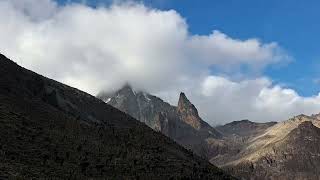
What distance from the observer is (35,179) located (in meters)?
170

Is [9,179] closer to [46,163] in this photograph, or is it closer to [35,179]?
[35,179]

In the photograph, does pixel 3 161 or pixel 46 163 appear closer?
pixel 3 161

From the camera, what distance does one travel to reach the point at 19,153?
19725cm

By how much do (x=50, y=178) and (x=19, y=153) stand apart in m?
24.1

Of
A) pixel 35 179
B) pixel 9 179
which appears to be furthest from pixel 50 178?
pixel 9 179

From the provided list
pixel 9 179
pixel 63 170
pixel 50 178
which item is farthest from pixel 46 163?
pixel 9 179

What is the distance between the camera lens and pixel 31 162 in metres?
193

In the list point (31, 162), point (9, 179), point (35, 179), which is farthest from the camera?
point (31, 162)

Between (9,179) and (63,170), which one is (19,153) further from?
(9,179)

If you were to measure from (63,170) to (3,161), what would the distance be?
26248 millimetres

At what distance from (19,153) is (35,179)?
29674 mm

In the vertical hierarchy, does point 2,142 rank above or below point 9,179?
above

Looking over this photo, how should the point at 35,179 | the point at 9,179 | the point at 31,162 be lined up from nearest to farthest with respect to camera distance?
the point at 9,179 < the point at 35,179 < the point at 31,162

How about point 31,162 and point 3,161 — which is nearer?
point 3,161
